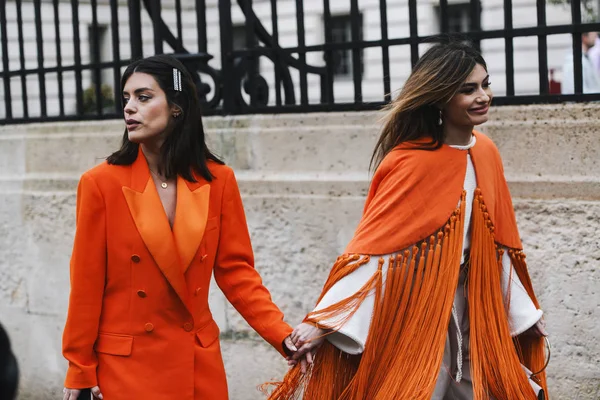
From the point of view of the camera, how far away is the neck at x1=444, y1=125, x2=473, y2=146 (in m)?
3.90

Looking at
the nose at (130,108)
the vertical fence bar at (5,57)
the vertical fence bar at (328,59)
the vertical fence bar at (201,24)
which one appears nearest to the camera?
the nose at (130,108)

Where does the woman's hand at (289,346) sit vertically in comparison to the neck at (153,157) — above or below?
below

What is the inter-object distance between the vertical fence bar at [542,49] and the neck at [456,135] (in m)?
1.26

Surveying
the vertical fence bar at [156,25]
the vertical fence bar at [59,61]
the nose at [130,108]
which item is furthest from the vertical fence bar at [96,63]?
the nose at [130,108]

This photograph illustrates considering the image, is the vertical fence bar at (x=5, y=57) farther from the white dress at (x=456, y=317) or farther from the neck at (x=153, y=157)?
the white dress at (x=456, y=317)

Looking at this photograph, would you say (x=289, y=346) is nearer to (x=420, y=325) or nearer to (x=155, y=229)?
(x=420, y=325)

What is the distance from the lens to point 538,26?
4957 mm

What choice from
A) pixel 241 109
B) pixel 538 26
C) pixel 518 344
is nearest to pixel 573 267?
pixel 518 344

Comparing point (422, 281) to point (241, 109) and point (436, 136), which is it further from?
point (241, 109)

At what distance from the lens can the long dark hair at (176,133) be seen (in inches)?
149

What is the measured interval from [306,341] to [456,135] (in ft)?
3.25

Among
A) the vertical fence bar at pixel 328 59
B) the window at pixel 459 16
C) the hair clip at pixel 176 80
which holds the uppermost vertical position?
the window at pixel 459 16

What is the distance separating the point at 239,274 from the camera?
3.94 m

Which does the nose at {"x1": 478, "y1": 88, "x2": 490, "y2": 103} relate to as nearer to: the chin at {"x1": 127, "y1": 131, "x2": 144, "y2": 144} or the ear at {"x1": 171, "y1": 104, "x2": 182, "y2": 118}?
the ear at {"x1": 171, "y1": 104, "x2": 182, "y2": 118}
